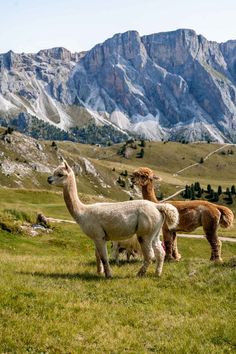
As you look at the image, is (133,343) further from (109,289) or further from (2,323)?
(109,289)

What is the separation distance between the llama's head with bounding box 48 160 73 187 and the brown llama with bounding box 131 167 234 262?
424 cm

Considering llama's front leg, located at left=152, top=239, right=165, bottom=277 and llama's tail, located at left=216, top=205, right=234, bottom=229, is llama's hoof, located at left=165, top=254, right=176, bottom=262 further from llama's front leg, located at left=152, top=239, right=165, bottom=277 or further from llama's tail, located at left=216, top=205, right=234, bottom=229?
llama's front leg, located at left=152, top=239, right=165, bottom=277

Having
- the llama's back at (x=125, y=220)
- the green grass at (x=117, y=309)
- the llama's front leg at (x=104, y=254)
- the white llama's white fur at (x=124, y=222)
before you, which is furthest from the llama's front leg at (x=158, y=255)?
the llama's front leg at (x=104, y=254)

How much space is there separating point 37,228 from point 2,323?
3365cm

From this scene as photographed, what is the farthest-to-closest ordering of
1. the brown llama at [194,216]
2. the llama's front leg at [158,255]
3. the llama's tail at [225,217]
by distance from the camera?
the llama's tail at [225,217] → the brown llama at [194,216] → the llama's front leg at [158,255]

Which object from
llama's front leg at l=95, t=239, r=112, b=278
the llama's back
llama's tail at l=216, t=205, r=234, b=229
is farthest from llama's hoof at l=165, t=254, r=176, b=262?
llama's front leg at l=95, t=239, r=112, b=278

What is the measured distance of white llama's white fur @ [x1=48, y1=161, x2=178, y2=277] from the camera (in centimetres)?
1645

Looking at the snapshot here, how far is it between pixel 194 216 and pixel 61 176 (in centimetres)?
686

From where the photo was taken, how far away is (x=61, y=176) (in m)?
17.3

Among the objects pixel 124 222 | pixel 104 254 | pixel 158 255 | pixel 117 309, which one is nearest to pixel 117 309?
pixel 117 309

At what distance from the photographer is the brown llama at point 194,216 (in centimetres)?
2033

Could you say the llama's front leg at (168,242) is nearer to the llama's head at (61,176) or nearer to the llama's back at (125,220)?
the llama's back at (125,220)

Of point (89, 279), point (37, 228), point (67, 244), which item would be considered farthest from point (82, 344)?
point (37, 228)

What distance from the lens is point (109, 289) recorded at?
14570mm
